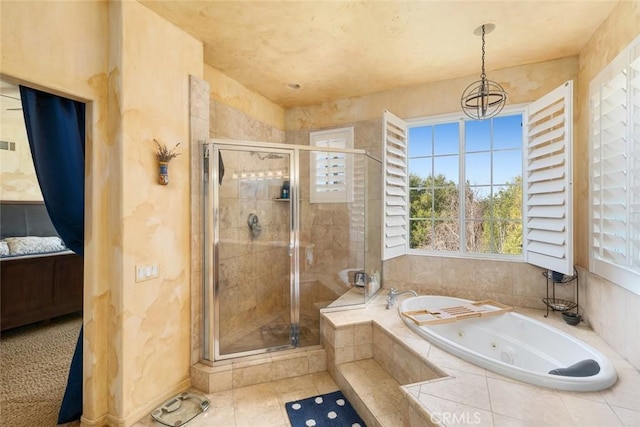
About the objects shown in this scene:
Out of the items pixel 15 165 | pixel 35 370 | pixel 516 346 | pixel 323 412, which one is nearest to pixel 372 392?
pixel 323 412

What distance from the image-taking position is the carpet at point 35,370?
2.05 metres

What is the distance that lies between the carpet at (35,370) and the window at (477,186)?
299 centimetres

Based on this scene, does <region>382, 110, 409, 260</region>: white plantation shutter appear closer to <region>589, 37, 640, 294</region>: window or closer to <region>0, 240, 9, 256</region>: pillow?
<region>589, 37, 640, 294</region>: window

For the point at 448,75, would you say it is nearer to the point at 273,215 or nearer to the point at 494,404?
the point at 273,215

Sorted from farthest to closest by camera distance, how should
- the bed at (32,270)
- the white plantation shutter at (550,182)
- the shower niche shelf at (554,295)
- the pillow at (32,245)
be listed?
the pillow at (32,245), the bed at (32,270), the shower niche shelf at (554,295), the white plantation shutter at (550,182)

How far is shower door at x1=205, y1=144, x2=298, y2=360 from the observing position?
2527 millimetres

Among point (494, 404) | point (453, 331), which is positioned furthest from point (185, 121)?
point (453, 331)

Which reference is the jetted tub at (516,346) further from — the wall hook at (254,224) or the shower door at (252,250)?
the wall hook at (254,224)

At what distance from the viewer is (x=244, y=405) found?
2139mm

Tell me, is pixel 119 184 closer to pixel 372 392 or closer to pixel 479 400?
pixel 372 392

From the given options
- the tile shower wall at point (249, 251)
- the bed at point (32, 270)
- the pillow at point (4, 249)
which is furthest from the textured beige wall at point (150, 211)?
the pillow at point (4, 249)

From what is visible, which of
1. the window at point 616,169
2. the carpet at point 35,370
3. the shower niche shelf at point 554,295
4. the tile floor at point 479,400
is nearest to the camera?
the tile floor at point 479,400

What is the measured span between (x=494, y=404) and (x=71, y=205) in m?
2.72

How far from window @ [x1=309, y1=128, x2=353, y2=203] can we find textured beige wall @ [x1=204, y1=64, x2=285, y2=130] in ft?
2.52
